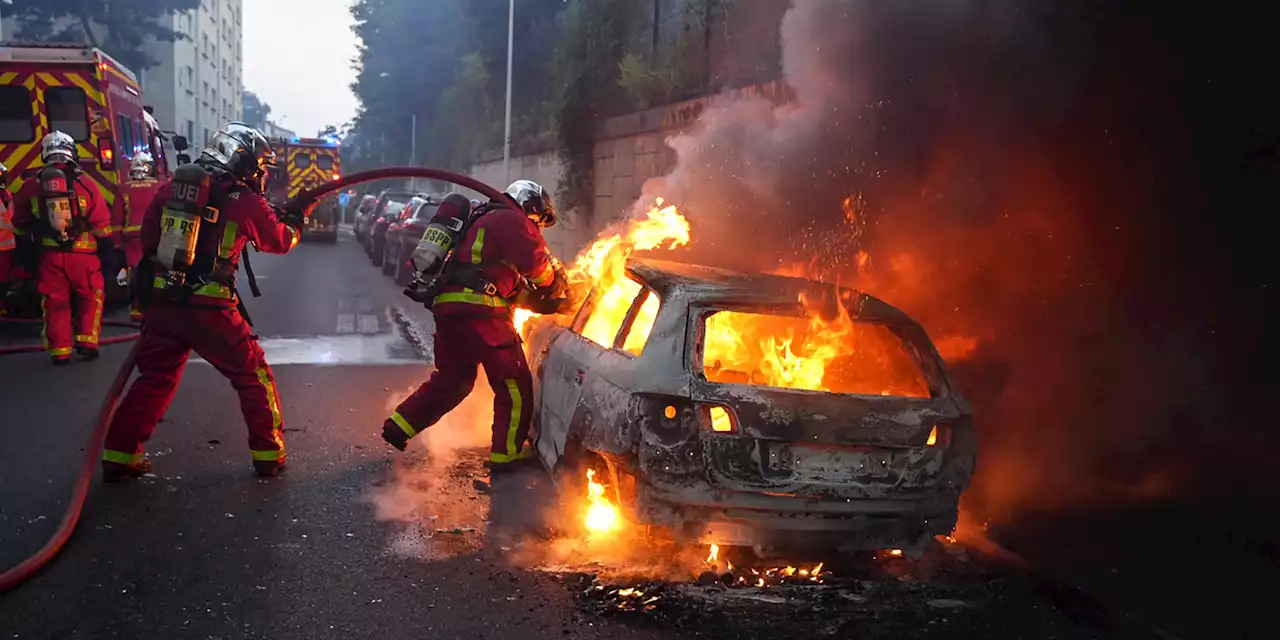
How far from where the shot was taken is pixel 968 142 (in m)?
7.22

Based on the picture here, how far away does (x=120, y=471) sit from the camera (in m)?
5.30

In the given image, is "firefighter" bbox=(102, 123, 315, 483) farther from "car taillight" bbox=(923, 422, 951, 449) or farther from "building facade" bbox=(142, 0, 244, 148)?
"building facade" bbox=(142, 0, 244, 148)

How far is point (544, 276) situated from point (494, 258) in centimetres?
30

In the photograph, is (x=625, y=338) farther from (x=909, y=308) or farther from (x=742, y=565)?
(x=909, y=308)

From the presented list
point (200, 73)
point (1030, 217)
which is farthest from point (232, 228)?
point (200, 73)

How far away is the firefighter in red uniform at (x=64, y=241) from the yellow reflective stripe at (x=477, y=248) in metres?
4.83

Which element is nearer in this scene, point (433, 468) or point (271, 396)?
point (271, 396)

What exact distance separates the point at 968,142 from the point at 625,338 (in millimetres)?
3751

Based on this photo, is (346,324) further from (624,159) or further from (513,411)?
(513,411)

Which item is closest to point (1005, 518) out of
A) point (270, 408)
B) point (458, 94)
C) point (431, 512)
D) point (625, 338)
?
point (625, 338)

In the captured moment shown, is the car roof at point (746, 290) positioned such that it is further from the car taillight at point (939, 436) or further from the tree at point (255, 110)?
the tree at point (255, 110)

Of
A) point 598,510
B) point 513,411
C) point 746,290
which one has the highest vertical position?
point 746,290

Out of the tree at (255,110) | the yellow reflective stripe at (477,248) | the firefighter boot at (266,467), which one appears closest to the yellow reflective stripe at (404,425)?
the firefighter boot at (266,467)

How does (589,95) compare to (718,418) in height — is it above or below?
above
